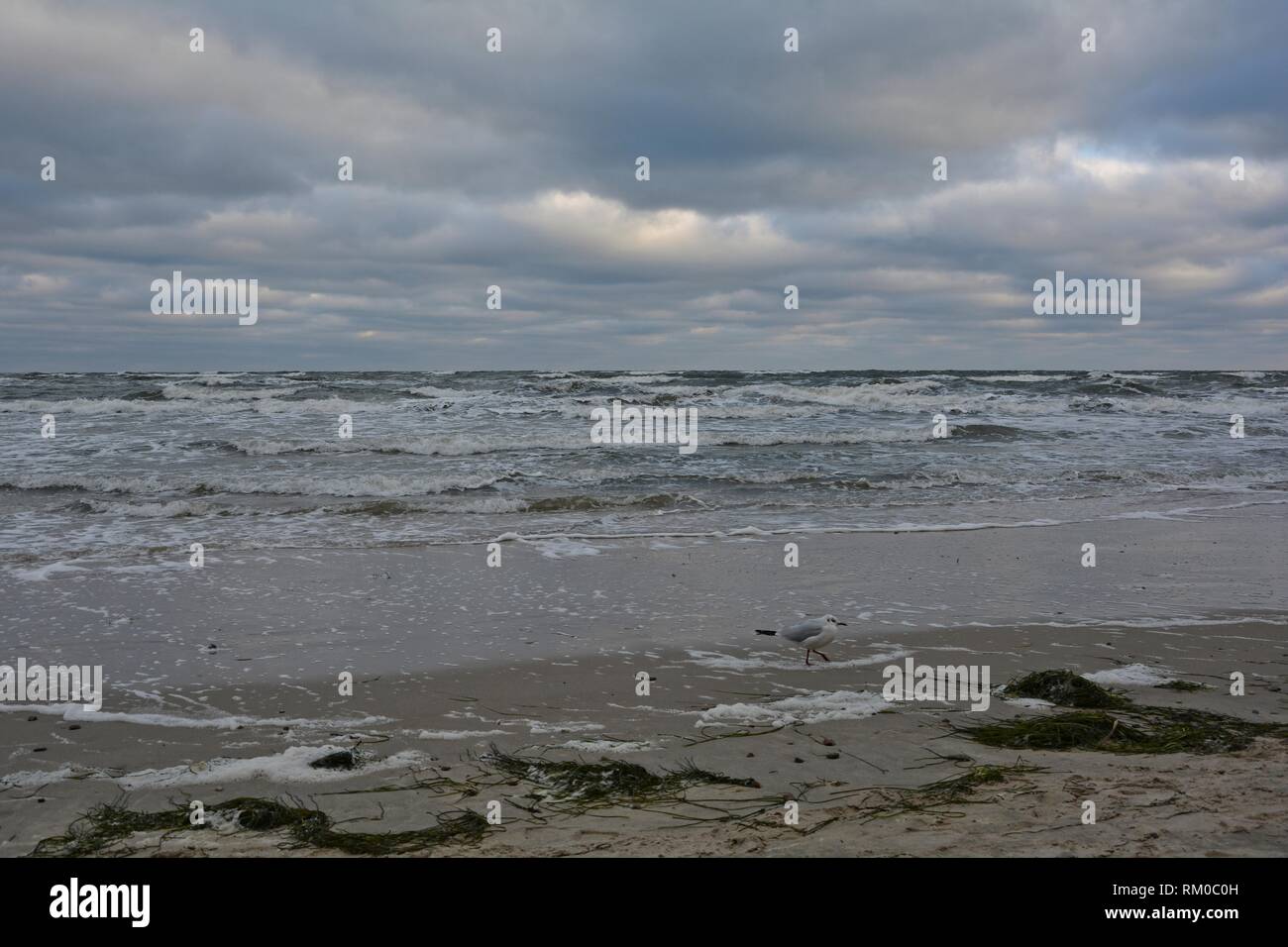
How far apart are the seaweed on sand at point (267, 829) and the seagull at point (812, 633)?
278 centimetres

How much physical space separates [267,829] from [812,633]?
3.51 meters

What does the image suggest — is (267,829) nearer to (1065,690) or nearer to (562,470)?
(1065,690)

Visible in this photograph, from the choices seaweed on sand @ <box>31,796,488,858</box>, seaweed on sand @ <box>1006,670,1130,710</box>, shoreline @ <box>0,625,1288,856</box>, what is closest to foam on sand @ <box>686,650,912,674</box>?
shoreline @ <box>0,625,1288,856</box>

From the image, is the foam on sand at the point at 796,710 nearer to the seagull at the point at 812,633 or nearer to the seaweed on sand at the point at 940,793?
the seagull at the point at 812,633

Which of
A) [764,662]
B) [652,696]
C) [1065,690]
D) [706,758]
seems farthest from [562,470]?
[706,758]

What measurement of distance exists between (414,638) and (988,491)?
36.3ft

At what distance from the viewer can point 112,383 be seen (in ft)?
141

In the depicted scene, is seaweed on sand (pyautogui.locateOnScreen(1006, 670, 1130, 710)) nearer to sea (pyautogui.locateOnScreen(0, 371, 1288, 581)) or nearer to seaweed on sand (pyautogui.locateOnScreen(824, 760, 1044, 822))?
seaweed on sand (pyautogui.locateOnScreen(824, 760, 1044, 822))

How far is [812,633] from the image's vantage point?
18.5ft

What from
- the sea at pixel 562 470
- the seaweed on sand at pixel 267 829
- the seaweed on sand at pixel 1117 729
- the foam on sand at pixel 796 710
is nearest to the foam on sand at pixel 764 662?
the foam on sand at pixel 796 710

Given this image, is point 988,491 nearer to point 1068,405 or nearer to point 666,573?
point 666,573

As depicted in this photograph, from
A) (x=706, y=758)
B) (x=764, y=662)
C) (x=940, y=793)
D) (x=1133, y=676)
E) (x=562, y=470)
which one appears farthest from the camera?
(x=562, y=470)

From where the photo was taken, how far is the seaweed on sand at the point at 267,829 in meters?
3.17
